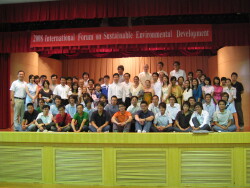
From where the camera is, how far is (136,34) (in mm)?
7328

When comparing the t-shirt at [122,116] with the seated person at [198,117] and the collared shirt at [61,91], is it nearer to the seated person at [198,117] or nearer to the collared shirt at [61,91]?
the seated person at [198,117]

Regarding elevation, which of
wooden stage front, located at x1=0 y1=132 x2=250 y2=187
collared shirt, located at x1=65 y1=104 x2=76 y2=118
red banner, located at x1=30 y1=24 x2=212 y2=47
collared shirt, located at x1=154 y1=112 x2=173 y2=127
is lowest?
wooden stage front, located at x1=0 y1=132 x2=250 y2=187

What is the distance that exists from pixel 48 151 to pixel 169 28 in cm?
456

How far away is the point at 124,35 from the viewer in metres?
7.39

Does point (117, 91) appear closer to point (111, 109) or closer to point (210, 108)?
point (111, 109)

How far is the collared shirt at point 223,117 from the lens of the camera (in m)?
5.85

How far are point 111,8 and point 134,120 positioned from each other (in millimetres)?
2840

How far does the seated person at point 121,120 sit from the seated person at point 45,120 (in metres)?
1.30

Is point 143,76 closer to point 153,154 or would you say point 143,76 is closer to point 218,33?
point 218,33

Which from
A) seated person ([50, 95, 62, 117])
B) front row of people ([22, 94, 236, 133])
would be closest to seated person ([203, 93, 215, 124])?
front row of people ([22, 94, 236, 133])

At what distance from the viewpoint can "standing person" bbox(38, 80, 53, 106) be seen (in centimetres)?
684

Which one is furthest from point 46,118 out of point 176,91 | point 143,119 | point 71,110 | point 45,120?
point 176,91

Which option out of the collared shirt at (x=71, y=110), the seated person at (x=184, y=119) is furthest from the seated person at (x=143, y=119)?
the collared shirt at (x=71, y=110)

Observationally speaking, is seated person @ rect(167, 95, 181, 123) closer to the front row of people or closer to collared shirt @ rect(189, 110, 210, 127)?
the front row of people
